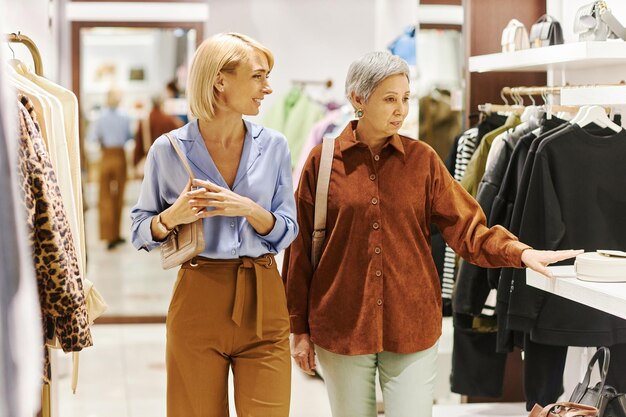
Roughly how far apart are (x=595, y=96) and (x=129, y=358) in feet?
12.2

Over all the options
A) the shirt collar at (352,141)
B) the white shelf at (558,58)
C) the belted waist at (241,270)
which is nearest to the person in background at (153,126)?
the white shelf at (558,58)

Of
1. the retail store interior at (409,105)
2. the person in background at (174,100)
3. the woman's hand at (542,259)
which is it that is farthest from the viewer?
the person in background at (174,100)

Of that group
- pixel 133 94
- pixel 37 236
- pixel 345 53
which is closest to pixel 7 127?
pixel 37 236

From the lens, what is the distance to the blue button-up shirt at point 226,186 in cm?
250

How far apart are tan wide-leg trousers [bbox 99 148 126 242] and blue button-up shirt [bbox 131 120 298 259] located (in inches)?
201

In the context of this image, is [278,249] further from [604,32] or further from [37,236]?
[604,32]

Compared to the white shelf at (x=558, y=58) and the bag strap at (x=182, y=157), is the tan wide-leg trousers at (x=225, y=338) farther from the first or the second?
the white shelf at (x=558, y=58)

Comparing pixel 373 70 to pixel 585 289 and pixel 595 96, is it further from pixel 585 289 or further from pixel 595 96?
pixel 595 96

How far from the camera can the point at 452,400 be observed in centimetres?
471

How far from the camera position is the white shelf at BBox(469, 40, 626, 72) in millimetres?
3352

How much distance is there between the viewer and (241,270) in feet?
8.16

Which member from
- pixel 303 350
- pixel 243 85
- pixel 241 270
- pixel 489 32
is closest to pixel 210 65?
pixel 243 85

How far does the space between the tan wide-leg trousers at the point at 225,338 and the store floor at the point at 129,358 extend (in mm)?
1240

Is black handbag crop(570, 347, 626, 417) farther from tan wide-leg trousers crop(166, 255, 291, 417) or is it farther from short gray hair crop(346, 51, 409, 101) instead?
short gray hair crop(346, 51, 409, 101)
